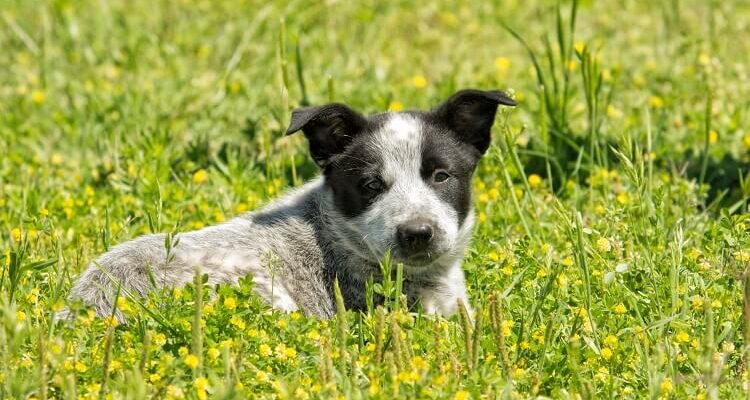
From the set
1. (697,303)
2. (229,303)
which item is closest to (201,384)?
(229,303)

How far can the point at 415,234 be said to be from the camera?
5.61m

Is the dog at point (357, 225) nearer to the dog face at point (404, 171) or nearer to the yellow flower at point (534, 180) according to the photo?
the dog face at point (404, 171)

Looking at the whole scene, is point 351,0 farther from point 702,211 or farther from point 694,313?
point 694,313

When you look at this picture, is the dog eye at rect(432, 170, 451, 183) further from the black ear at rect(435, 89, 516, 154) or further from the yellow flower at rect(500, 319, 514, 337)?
the yellow flower at rect(500, 319, 514, 337)

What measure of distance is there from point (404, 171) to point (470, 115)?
584 millimetres

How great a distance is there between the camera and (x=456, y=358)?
4555mm

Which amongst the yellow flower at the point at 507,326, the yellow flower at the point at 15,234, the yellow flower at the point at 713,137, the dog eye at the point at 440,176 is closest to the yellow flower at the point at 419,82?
the yellow flower at the point at 713,137

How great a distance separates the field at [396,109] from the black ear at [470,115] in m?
0.23

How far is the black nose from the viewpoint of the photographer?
5605mm

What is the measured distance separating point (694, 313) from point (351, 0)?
6.51 m

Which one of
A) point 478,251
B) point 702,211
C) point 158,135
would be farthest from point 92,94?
point 702,211

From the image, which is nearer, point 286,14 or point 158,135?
point 158,135

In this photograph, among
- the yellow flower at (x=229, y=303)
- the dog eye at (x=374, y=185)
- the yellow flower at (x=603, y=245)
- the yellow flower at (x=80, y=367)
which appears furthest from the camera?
the dog eye at (x=374, y=185)

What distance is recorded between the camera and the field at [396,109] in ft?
14.8
